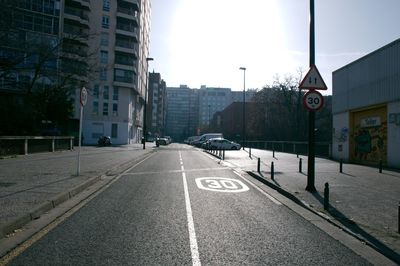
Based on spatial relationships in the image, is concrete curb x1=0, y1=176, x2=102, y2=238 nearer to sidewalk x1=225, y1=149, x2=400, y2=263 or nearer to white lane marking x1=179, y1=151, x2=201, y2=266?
white lane marking x1=179, y1=151, x2=201, y2=266

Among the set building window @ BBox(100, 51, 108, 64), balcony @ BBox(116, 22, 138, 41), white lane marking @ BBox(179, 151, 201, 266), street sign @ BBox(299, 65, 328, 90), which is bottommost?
white lane marking @ BBox(179, 151, 201, 266)

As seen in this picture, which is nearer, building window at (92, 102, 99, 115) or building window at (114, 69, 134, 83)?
building window at (92, 102, 99, 115)

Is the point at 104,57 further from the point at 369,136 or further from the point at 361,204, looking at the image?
the point at 361,204

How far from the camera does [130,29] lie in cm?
7238

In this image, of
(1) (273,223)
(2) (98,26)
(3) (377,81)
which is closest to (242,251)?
(1) (273,223)

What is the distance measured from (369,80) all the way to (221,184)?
15253 millimetres

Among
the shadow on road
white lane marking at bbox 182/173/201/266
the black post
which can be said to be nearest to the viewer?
white lane marking at bbox 182/173/201/266

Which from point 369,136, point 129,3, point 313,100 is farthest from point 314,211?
point 129,3

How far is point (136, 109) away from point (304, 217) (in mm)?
80236

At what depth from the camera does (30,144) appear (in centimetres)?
2727

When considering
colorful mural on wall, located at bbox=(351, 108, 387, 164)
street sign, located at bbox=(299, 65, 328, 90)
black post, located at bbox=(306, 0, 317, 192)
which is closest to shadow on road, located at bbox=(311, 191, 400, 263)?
black post, located at bbox=(306, 0, 317, 192)

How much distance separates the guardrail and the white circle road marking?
13.8 m

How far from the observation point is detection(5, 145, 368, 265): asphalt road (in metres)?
5.38

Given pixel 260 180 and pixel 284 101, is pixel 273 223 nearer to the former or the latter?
pixel 260 180
